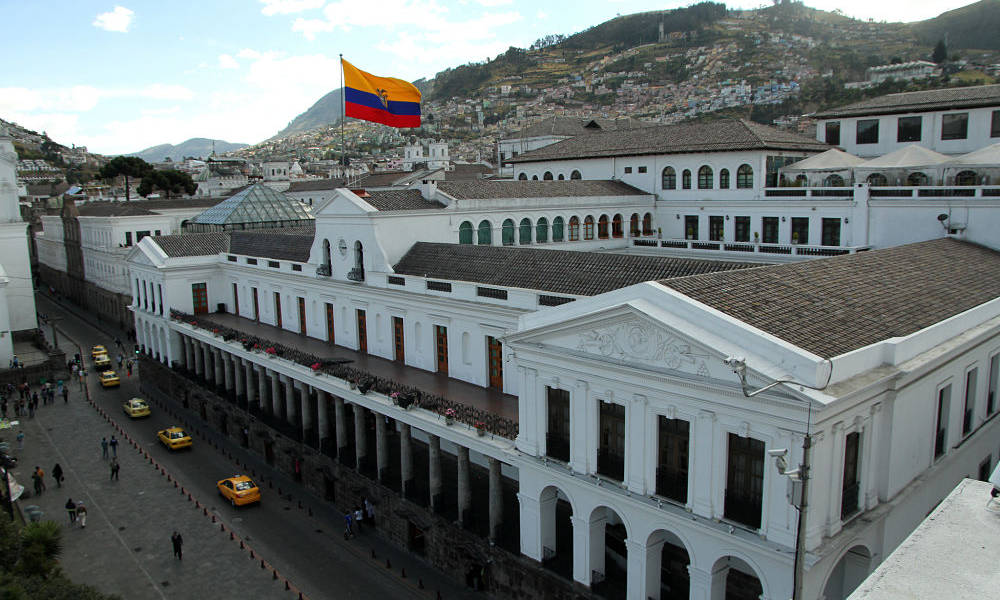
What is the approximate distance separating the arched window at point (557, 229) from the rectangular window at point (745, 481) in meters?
24.6

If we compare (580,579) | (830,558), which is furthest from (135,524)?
(830,558)

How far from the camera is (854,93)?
331ft

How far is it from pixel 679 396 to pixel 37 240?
109 meters

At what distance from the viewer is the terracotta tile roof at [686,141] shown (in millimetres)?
39062

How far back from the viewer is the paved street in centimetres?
2381

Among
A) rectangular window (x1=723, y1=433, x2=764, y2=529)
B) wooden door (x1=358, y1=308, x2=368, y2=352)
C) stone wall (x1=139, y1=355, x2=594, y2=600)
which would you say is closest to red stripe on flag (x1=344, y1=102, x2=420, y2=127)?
wooden door (x1=358, y1=308, x2=368, y2=352)

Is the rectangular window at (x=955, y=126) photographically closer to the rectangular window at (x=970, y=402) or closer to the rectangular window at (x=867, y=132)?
the rectangular window at (x=867, y=132)

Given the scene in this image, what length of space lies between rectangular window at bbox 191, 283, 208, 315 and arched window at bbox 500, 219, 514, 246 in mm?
21472

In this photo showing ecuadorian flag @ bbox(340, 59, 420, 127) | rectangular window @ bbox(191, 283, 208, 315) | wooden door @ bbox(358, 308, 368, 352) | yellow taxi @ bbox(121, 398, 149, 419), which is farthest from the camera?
rectangular window @ bbox(191, 283, 208, 315)

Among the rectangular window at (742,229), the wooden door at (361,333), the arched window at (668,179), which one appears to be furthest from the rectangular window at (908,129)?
the wooden door at (361,333)

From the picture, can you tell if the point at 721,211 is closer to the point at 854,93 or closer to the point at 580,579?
the point at 580,579

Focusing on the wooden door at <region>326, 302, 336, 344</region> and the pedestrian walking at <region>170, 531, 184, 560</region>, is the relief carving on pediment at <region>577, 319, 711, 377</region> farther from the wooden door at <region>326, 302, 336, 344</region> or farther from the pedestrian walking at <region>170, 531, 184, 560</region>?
the wooden door at <region>326, 302, 336, 344</region>

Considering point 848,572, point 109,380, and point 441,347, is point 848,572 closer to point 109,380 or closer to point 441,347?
point 441,347

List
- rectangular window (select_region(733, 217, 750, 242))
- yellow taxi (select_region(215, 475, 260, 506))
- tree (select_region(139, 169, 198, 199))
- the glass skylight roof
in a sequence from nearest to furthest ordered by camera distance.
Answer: yellow taxi (select_region(215, 475, 260, 506))
rectangular window (select_region(733, 217, 750, 242))
the glass skylight roof
tree (select_region(139, 169, 198, 199))
